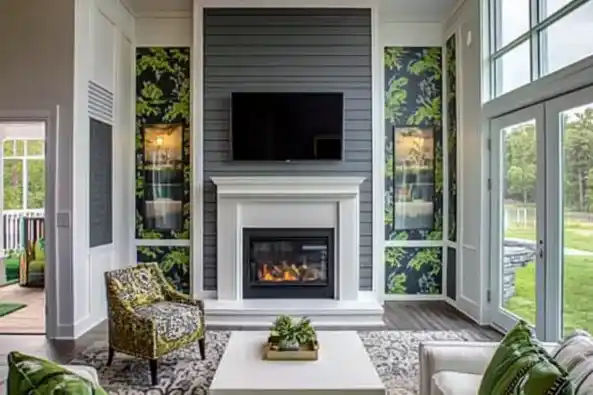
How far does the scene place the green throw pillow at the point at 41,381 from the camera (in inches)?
57.1

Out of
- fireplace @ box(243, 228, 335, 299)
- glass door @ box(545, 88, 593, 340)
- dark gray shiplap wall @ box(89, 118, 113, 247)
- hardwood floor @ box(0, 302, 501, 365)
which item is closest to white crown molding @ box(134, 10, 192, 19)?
dark gray shiplap wall @ box(89, 118, 113, 247)

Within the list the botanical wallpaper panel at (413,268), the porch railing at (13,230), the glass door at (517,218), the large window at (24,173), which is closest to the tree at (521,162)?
the glass door at (517,218)

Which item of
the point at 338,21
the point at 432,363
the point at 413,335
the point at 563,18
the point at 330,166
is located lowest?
the point at 413,335

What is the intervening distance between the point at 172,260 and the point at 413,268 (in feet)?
10.2

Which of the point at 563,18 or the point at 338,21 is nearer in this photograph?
the point at 563,18

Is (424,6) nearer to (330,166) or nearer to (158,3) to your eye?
(330,166)

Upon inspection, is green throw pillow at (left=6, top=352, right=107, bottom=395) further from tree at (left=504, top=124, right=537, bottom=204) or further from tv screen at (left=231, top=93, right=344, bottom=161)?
tv screen at (left=231, top=93, right=344, bottom=161)

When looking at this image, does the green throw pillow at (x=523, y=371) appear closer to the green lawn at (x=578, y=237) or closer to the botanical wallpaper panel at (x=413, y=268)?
the green lawn at (x=578, y=237)

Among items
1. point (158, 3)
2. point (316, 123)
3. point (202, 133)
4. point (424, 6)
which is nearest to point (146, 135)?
point (202, 133)

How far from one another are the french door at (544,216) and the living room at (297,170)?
0.08ft

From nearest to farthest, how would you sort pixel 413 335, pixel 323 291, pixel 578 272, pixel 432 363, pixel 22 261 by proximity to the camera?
pixel 432 363 → pixel 578 272 → pixel 413 335 → pixel 323 291 → pixel 22 261

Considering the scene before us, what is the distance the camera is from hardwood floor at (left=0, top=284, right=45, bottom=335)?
5.65m

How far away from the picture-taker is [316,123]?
6.65 meters

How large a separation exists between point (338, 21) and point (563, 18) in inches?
117
